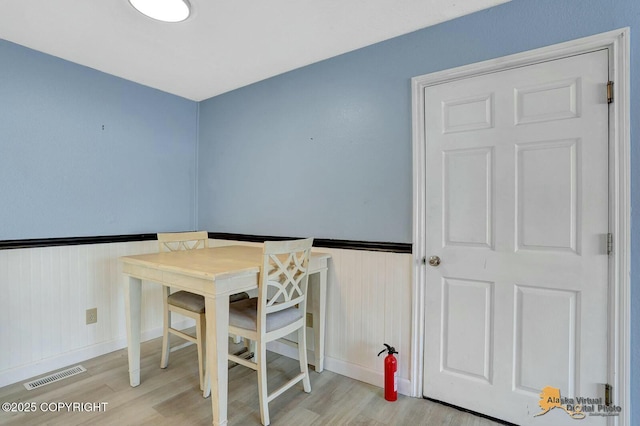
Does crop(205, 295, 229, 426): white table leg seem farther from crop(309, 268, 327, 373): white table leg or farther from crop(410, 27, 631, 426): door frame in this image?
crop(410, 27, 631, 426): door frame

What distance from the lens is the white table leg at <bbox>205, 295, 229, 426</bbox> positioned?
5.05 ft

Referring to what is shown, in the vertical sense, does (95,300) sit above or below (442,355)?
above

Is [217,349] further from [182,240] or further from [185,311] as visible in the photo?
[182,240]

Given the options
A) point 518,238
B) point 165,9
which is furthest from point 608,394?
point 165,9

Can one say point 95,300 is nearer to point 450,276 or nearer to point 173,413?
point 173,413

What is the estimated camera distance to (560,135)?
5.06 feet

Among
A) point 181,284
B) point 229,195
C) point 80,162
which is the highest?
point 80,162

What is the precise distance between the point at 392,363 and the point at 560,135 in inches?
58.8

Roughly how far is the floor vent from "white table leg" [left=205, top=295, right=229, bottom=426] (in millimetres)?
1333

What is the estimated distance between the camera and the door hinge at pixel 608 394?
144 cm

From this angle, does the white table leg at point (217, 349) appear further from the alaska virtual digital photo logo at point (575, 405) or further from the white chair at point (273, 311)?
the alaska virtual digital photo logo at point (575, 405)

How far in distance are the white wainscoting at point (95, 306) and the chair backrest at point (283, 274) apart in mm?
415

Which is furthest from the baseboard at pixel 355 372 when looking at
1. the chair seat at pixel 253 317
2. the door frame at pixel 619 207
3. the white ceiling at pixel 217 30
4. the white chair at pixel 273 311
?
the white ceiling at pixel 217 30

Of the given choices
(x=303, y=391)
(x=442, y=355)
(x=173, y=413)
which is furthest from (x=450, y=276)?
(x=173, y=413)
